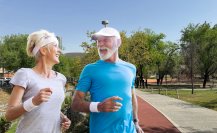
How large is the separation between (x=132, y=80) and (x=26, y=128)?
56.8 inches

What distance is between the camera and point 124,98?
4.35 meters

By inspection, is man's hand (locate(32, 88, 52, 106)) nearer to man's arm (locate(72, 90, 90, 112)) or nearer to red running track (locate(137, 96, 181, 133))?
man's arm (locate(72, 90, 90, 112))

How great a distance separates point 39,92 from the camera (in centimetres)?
349

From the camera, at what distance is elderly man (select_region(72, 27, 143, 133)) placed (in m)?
4.26

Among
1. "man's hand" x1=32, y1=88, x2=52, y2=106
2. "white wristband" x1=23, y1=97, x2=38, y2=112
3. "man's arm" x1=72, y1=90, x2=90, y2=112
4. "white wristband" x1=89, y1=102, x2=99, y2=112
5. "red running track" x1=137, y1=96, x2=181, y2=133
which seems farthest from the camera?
"red running track" x1=137, y1=96, x2=181, y2=133

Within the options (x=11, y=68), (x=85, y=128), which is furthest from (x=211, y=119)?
(x=11, y=68)

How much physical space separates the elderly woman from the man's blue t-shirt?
353 millimetres

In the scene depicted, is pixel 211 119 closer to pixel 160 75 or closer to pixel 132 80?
pixel 132 80

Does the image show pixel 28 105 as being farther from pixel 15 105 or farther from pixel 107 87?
pixel 107 87

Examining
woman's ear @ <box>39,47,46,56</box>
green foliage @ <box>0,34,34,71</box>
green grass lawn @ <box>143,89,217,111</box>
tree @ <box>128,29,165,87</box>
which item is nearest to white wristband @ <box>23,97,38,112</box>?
woman's ear @ <box>39,47,46,56</box>

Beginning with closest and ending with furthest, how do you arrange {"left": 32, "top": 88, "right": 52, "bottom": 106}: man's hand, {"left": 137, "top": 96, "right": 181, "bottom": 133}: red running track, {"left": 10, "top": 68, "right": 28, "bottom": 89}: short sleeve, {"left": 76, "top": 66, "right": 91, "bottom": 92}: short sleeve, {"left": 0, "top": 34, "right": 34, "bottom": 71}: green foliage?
{"left": 32, "top": 88, "right": 52, "bottom": 106}: man's hand, {"left": 10, "top": 68, "right": 28, "bottom": 89}: short sleeve, {"left": 76, "top": 66, "right": 91, "bottom": 92}: short sleeve, {"left": 137, "top": 96, "right": 181, "bottom": 133}: red running track, {"left": 0, "top": 34, "right": 34, "bottom": 71}: green foliage

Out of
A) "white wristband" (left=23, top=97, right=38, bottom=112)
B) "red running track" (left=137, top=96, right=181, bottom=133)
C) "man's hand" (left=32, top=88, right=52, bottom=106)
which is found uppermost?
"man's hand" (left=32, top=88, right=52, bottom=106)

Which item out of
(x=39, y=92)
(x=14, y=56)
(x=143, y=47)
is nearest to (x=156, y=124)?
(x=39, y=92)

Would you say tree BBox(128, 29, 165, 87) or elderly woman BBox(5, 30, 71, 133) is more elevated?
tree BBox(128, 29, 165, 87)
